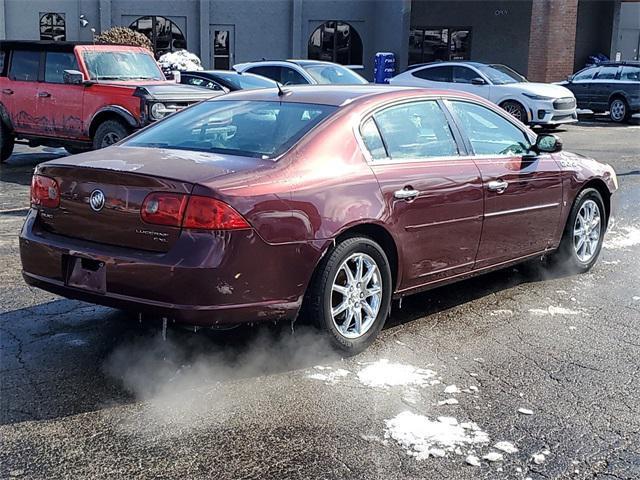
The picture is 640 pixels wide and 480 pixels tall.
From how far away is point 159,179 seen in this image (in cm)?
439

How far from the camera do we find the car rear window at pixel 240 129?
195 inches

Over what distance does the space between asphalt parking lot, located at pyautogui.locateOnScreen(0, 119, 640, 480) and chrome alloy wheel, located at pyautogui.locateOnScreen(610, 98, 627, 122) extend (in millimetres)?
17968

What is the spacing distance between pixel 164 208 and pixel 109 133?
7.85 m

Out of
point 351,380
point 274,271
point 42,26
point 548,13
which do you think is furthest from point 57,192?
point 42,26

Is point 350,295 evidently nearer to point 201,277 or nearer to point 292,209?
point 292,209

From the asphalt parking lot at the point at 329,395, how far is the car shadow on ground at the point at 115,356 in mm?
12

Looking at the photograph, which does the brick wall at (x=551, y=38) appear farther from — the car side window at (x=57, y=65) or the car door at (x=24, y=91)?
the car door at (x=24, y=91)

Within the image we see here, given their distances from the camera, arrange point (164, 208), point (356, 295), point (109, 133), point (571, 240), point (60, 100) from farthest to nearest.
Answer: point (60, 100) → point (109, 133) → point (571, 240) → point (356, 295) → point (164, 208)

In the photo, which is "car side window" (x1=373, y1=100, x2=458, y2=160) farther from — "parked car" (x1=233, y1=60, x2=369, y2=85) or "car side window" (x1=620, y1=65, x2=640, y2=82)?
"car side window" (x1=620, y1=65, x2=640, y2=82)

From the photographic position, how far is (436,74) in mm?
20484

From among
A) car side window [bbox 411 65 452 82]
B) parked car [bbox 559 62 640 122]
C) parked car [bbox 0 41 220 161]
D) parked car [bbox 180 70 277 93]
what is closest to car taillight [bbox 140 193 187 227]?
parked car [bbox 0 41 220 161]

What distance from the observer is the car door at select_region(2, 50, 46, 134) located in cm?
1272

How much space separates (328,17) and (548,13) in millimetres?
7915

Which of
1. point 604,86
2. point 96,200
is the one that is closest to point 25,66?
point 96,200
